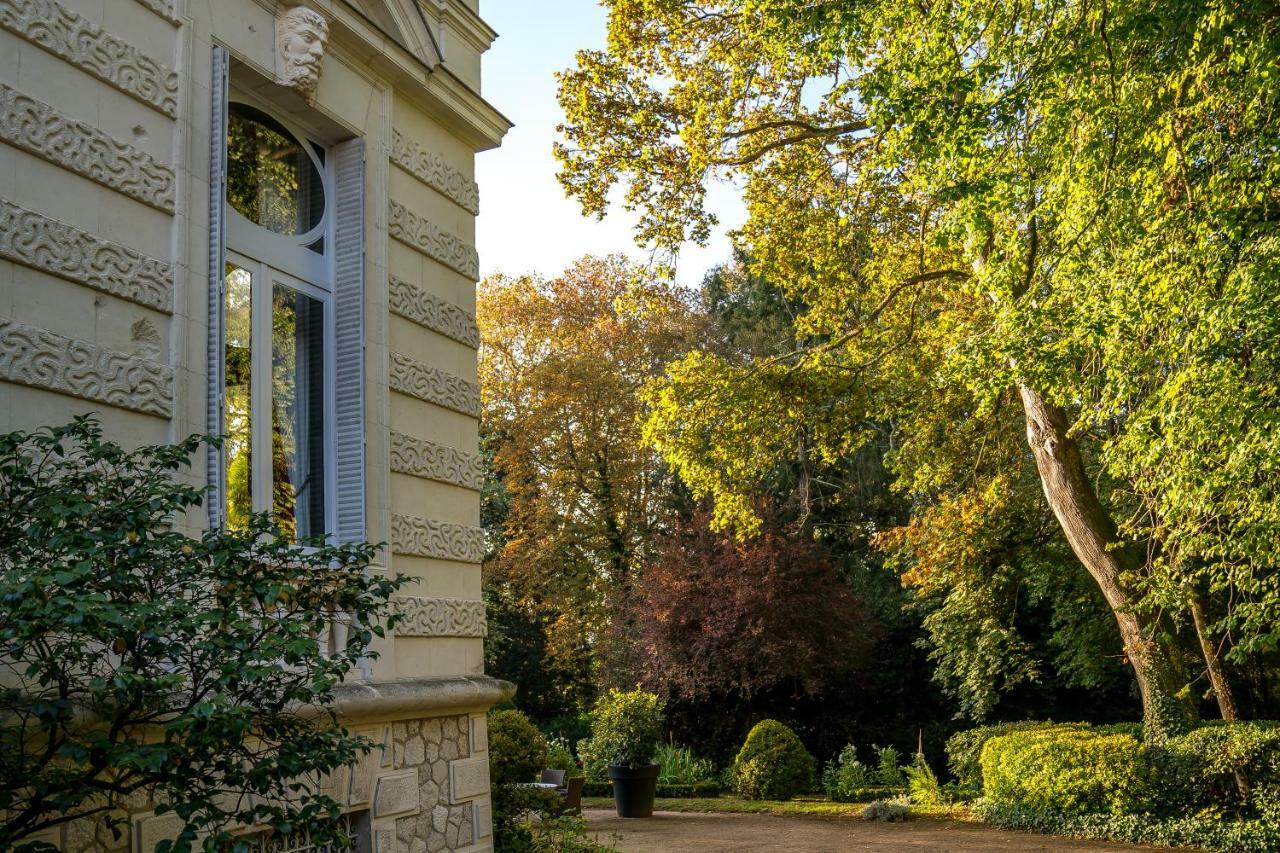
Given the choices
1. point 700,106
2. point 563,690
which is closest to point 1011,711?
point 563,690

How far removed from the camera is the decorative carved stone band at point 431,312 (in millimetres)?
6598

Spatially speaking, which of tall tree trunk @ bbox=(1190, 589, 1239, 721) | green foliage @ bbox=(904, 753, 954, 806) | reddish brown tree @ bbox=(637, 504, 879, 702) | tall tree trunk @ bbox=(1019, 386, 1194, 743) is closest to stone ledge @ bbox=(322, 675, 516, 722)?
tall tree trunk @ bbox=(1019, 386, 1194, 743)

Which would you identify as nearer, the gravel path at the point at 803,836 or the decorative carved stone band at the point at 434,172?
the decorative carved stone band at the point at 434,172

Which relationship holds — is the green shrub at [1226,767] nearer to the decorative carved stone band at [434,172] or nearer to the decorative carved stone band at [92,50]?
the decorative carved stone band at [434,172]

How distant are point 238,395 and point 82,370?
124 cm

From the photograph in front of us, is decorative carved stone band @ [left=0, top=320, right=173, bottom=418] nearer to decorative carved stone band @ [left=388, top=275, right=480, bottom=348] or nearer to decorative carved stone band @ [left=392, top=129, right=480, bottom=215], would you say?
decorative carved stone band @ [left=388, top=275, right=480, bottom=348]

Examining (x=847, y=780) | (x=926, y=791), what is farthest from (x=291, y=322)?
(x=847, y=780)

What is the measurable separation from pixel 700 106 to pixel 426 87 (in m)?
7.00

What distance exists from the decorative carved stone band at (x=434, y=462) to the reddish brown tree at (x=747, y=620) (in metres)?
13.2

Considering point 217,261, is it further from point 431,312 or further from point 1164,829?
point 1164,829

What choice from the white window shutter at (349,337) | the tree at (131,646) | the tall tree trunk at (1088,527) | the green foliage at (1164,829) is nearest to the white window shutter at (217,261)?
the white window shutter at (349,337)

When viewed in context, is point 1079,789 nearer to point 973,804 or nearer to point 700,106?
point 973,804

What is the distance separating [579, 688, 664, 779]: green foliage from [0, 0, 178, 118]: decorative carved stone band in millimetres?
12363

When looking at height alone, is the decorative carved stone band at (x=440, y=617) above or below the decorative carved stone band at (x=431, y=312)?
below
